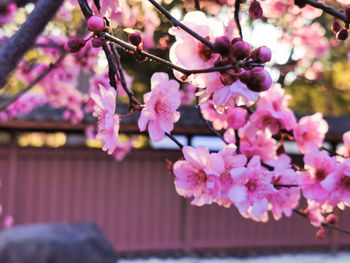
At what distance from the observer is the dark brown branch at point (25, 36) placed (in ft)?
3.59

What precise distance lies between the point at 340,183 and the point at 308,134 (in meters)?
0.42

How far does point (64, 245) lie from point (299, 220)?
432 cm

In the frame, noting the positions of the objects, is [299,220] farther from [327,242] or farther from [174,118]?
[174,118]

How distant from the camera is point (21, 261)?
3.76m

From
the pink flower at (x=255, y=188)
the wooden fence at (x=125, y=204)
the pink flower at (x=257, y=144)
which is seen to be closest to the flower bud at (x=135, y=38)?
the pink flower at (x=255, y=188)

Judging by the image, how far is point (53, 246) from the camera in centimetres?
387

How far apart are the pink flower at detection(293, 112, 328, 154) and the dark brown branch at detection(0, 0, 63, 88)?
2.82 feet

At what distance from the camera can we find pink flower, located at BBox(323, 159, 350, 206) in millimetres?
899

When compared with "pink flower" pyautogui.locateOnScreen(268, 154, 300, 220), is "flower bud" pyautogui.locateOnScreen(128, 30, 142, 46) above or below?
above

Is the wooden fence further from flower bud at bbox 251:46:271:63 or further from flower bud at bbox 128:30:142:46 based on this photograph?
flower bud at bbox 251:46:271:63

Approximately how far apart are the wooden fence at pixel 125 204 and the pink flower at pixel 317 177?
5.24 m

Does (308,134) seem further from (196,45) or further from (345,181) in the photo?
(196,45)

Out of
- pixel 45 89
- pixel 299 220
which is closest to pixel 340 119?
pixel 299 220

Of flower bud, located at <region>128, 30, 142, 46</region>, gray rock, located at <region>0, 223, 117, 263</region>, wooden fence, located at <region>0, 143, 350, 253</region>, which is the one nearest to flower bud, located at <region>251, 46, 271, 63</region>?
flower bud, located at <region>128, 30, 142, 46</region>
